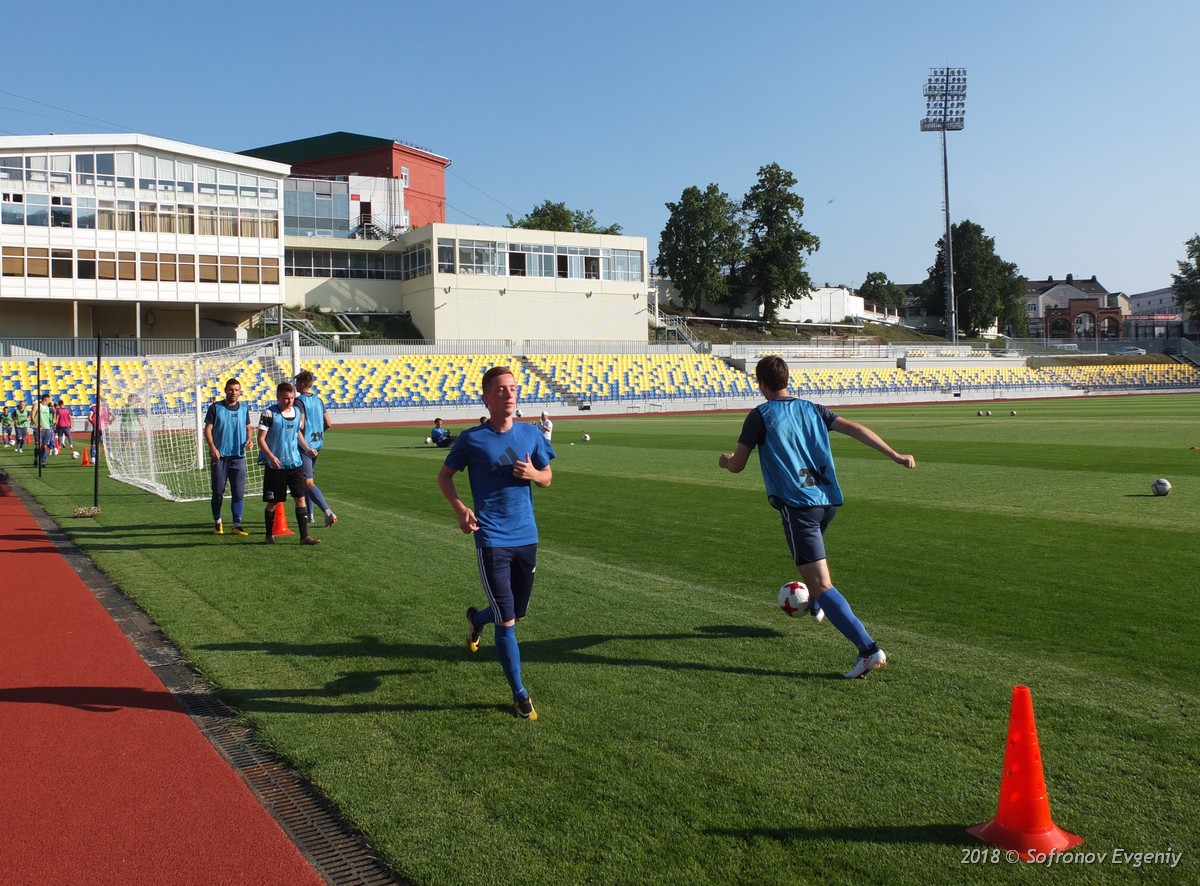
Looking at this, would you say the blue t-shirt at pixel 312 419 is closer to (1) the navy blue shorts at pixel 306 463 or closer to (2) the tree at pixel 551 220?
(1) the navy blue shorts at pixel 306 463

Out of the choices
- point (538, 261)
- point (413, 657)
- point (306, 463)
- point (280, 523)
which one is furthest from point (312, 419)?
point (538, 261)

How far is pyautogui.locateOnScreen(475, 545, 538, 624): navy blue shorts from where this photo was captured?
17.4 ft

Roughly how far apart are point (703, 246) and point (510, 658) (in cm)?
8019

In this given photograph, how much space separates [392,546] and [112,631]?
11.9ft

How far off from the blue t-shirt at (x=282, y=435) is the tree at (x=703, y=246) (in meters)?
73.1

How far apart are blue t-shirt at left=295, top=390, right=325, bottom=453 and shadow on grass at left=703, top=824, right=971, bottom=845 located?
881 centimetres

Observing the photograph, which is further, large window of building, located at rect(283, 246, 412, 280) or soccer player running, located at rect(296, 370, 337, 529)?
large window of building, located at rect(283, 246, 412, 280)

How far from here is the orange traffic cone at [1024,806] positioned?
11.8 ft

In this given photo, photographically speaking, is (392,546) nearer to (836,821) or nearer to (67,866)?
(67,866)

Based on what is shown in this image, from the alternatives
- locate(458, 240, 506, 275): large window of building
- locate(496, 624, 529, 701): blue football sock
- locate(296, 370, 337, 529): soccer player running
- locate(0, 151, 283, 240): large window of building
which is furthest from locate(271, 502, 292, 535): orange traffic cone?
locate(458, 240, 506, 275): large window of building

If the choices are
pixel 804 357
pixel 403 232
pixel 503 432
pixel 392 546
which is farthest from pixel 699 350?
pixel 503 432

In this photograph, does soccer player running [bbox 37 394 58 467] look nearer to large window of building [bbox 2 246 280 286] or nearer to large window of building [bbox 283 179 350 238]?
large window of building [bbox 2 246 280 286]

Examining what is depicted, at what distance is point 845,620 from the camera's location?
5660 mm

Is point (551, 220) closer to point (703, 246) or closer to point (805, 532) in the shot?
point (703, 246)
